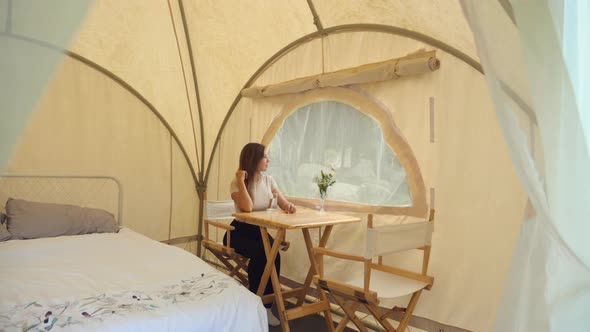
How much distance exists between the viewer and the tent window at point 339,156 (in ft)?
9.54

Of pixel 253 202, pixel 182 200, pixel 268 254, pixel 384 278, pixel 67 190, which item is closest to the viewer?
pixel 384 278

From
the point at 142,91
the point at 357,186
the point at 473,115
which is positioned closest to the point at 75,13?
the point at 473,115

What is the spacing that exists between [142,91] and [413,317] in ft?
10.7

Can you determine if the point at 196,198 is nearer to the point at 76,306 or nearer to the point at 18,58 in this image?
the point at 76,306

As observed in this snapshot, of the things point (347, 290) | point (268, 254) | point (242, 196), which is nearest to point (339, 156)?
point (242, 196)

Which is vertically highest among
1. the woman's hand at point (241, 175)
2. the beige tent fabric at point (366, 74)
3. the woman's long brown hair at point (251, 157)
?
the beige tent fabric at point (366, 74)

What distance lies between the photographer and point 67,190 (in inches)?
152

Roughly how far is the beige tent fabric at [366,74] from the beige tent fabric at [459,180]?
0.38ft

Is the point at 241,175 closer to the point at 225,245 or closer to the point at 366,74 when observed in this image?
the point at 225,245

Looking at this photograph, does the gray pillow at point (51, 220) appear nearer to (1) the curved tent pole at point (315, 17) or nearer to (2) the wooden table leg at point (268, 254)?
(2) the wooden table leg at point (268, 254)

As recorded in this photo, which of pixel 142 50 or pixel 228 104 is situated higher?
pixel 142 50

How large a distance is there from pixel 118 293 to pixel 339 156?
6.16 ft

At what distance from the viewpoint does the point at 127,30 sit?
11.7ft

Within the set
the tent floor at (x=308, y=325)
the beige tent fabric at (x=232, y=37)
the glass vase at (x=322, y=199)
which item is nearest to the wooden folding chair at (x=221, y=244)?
the tent floor at (x=308, y=325)
